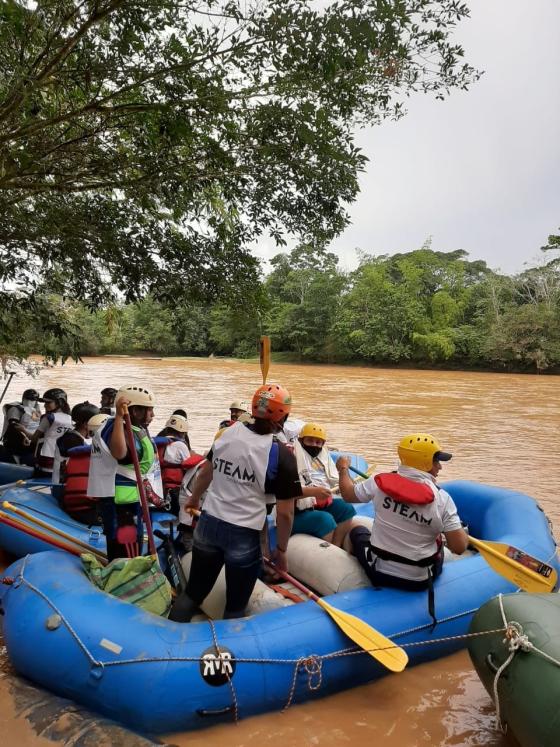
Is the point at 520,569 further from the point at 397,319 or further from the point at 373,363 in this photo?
the point at 373,363

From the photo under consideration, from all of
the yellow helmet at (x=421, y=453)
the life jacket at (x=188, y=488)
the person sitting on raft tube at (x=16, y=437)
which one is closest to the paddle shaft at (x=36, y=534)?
the life jacket at (x=188, y=488)

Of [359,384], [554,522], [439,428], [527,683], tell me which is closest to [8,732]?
[527,683]

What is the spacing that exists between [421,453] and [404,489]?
210 mm

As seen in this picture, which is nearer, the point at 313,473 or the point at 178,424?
the point at 313,473

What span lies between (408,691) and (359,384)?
24.5 m

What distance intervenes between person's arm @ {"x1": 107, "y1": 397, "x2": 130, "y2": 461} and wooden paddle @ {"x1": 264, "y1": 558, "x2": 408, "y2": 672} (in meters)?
1.34

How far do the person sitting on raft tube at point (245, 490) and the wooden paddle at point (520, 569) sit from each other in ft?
4.21

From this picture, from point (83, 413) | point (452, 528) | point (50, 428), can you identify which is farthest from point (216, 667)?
point (50, 428)

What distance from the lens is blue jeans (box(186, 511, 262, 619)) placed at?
284 centimetres

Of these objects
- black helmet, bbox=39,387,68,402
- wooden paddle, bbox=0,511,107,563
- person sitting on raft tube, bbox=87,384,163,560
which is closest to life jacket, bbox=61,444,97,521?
wooden paddle, bbox=0,511,107,563

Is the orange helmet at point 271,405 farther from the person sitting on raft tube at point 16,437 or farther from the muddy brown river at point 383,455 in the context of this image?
the person sitting on raft tube at point 16,437

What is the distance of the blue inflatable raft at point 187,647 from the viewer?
2721 mm

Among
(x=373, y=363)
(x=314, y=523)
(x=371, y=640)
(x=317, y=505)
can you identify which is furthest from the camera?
(x=373, y=363)

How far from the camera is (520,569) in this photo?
340cm
